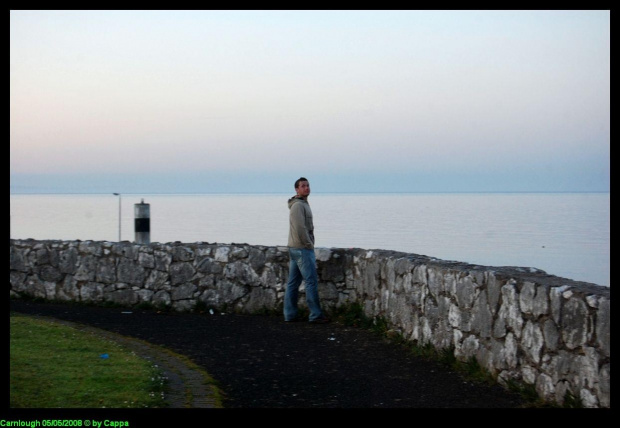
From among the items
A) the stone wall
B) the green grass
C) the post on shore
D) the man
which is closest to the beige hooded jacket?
the man

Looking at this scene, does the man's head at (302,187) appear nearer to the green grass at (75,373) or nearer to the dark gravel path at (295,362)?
the dark gravel path at (295,362)

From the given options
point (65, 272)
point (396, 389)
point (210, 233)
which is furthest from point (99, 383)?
point (210, 233)

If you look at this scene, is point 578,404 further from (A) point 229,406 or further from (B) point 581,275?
(B) point 581,275

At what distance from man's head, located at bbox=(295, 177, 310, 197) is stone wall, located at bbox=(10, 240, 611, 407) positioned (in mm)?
951

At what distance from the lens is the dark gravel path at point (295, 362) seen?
680 cm

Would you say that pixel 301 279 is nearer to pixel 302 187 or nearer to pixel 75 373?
pixel 302 187

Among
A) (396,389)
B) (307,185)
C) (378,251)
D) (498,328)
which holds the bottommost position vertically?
(396,389)

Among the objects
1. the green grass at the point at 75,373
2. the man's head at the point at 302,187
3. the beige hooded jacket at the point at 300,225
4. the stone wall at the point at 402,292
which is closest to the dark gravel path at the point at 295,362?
the stone wall at the point at 402,292

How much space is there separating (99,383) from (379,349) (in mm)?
3394

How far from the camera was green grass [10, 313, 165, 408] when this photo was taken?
622 cm

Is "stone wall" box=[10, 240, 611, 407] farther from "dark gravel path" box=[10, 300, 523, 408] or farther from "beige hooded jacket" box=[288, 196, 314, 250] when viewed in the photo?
"beige hooded jacket" box=[288, 196, 314, 250]

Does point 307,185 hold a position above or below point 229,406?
above
